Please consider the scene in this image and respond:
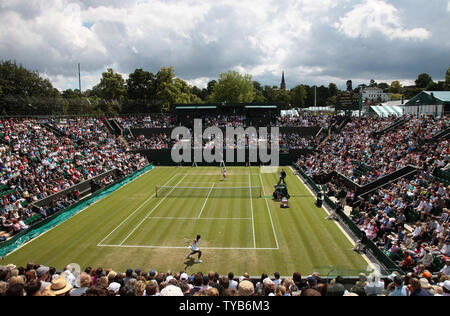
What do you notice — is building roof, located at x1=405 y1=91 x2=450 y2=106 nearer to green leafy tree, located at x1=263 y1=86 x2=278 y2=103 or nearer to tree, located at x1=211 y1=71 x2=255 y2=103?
tree, located at x1=211 y1=71 x2=255 y2=103

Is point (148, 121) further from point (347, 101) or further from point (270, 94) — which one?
point (270, 94)

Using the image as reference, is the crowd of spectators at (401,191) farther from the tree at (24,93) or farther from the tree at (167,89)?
the tree at (167,89)

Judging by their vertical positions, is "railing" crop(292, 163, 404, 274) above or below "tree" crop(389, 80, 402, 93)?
below

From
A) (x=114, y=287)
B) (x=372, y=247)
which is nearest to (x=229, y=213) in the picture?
(x=372, y=247)

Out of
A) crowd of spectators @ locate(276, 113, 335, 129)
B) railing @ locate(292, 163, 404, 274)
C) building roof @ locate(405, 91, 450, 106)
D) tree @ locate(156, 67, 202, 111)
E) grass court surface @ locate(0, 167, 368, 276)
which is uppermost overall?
tree @ locate(156, 67, 202, 111)

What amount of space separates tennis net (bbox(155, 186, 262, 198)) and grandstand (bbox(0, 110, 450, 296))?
0.18 meters


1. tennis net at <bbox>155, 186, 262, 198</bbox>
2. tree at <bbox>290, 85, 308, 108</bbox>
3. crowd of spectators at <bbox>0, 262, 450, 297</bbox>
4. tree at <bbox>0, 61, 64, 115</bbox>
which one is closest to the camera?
crowd of spectators at <bbox>0, 262, 450, 297</bbox>

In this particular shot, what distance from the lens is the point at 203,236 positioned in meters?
17.1

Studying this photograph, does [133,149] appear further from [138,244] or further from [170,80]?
[170,80]

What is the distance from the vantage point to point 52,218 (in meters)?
19.2

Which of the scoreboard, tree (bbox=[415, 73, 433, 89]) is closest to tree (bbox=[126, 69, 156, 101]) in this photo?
the scoreboard

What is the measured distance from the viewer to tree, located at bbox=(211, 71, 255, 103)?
9235cm

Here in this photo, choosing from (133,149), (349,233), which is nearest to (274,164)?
(133,149)
